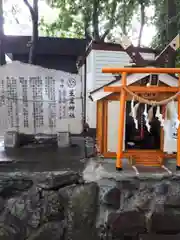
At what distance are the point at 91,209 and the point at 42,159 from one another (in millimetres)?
1210

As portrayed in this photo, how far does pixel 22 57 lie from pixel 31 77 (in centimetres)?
547

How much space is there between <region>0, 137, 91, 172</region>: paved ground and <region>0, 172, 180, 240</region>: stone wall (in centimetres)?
23

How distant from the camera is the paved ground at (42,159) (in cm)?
374

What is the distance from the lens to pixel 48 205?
3.50 meters

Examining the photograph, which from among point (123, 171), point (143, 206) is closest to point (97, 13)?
point (123, 171)

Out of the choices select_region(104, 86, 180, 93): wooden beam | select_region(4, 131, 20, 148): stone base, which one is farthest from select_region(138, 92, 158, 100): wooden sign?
select_region(4, 131, 20, 148): stone base

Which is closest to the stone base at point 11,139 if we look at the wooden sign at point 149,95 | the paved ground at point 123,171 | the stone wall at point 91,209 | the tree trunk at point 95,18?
the stone wall at point 91,209

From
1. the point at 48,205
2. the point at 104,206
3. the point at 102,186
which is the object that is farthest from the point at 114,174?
the point at 48,205

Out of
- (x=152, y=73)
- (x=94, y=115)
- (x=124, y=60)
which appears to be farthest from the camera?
(x=124, y=60)

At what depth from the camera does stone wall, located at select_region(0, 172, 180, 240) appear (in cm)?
346

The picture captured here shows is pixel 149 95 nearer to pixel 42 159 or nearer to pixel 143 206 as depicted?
pixel 143 206

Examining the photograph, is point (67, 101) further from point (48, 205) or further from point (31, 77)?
point (48, 205)

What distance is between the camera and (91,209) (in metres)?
3.51

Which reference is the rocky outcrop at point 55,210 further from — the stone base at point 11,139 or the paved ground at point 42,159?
the stone base at point 11,139
